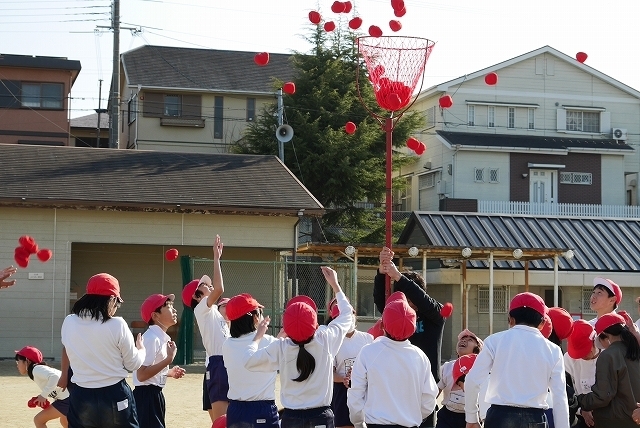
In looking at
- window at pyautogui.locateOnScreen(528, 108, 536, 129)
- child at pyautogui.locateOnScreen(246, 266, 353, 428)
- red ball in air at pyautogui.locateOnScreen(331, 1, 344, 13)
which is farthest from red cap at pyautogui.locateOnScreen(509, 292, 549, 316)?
window at pyautogui.locateOnScreen(528, 108, 536, 129)

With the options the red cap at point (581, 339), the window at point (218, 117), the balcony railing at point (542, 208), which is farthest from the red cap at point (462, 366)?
the window at point (218, 117)

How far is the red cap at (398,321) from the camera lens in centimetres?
637

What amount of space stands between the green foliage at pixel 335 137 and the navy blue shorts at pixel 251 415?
23632 mm

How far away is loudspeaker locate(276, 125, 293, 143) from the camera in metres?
27.4

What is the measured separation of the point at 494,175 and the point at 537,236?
11313mm

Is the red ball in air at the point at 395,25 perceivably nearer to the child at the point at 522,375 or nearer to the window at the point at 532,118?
the child at the point at 522,375

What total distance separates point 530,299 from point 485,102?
111ft

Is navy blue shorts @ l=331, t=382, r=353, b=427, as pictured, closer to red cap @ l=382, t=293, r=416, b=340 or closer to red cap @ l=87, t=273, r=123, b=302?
red cap @ l=382, t=293, r=416, b=340

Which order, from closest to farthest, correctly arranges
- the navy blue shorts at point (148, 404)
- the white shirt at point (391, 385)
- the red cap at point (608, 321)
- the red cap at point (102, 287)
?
the white shirt at point (391, 385)
the red cap at point (102, 287)
the red cap at point (608, 321)
the navy blue shorts at point (148, 404)

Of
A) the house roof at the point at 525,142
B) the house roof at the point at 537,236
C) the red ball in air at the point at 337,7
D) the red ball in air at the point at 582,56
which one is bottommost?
the house roof at the point at 537,236

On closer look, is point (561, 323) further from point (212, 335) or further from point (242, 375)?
point (212, 335)

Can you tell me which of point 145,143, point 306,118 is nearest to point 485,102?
point 306,118

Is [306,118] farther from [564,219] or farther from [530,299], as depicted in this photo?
[530,299]

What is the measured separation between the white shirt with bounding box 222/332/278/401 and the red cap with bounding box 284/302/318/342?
36 centimetres
